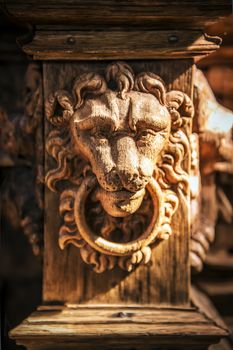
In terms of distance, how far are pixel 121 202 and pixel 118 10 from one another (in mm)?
338

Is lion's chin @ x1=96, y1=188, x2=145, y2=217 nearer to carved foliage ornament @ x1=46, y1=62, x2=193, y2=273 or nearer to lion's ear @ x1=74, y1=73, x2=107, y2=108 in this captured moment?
carved foliage ornament @ x1=46, y1=62, x2=193, y2=273

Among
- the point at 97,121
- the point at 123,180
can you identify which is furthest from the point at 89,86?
the point at 123,180

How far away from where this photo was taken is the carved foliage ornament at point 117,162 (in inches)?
47.6

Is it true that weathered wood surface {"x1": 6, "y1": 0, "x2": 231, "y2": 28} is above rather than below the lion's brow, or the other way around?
above

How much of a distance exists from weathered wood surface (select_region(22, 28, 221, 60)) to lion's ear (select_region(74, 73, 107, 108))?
1.6 inches

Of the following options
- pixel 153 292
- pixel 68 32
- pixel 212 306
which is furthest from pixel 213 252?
pixel 68 32

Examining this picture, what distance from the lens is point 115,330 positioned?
1292mm

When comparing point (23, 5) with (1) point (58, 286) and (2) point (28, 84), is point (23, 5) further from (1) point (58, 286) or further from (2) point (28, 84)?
(1) point (58, 286)

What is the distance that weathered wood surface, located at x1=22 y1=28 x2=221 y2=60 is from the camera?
123 cm

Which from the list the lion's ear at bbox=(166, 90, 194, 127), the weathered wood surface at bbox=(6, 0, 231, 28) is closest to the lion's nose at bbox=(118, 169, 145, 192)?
the lion's ear at bbox=(166, 90, 194, 127)

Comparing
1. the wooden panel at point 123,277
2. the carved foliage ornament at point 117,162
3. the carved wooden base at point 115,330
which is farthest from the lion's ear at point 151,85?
the carved wooden base at point 115,330

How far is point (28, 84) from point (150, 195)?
334 mm

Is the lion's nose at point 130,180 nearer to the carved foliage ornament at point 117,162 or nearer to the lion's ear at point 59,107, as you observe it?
the carved foliage ornament at point 117,162

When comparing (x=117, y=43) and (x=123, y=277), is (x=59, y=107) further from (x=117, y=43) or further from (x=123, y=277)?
(x=123, y=277)
